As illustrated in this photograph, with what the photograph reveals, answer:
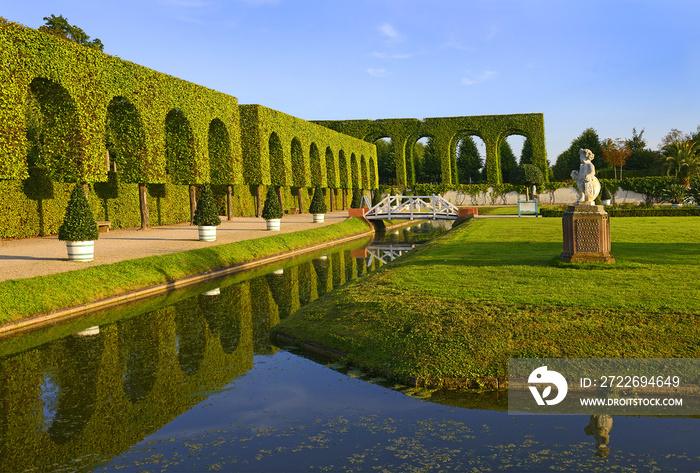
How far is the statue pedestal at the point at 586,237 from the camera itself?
10.7 metres

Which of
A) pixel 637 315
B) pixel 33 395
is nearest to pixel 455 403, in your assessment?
pixel 637 315

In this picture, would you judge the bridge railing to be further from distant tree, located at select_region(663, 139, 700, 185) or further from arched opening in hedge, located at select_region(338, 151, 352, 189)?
distant tree, located at select_region(663, 139, 700, 185)

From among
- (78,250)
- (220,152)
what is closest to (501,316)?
(78,250)

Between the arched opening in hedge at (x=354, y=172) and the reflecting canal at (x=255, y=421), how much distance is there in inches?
1565

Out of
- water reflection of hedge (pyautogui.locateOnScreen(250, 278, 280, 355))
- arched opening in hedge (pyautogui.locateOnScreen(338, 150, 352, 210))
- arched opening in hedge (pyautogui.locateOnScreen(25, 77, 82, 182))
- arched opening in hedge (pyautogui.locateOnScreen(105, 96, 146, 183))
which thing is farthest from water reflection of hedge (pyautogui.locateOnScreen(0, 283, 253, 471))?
arched opening in hedge (pyautogui.locateOnScreen(338, 150, 352, 210))

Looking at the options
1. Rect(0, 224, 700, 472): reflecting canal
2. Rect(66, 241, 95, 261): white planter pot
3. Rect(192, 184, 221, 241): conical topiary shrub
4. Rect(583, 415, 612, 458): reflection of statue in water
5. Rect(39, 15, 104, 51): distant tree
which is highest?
Rect(39, 15, 104, 51): distant tree

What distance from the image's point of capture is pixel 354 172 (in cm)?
4784

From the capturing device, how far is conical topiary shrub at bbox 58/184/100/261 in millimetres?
12844

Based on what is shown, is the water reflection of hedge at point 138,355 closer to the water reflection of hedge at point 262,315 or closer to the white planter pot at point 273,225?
the water reflection of hedge at point 262,315

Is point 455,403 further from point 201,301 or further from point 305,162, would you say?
point 305,162

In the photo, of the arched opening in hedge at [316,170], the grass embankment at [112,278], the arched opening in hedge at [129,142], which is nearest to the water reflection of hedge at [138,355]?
the grass embankment at [112,278]

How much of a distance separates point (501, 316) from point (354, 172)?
4133 cm

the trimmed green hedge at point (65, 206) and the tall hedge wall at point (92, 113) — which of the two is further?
the trimmed green hedge at point (65, 206)

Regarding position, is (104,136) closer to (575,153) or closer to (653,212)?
(653,212)
